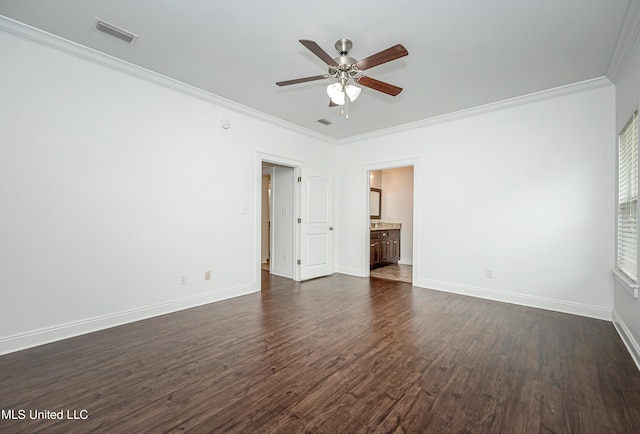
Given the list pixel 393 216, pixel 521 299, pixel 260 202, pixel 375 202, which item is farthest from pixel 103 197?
pixel 393 216

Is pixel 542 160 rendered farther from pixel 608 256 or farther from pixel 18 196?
pixel 18 196

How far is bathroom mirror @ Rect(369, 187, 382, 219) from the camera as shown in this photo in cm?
725

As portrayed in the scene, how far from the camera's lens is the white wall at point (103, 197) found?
2.49 m

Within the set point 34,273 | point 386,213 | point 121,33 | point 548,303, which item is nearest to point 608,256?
point 548,303

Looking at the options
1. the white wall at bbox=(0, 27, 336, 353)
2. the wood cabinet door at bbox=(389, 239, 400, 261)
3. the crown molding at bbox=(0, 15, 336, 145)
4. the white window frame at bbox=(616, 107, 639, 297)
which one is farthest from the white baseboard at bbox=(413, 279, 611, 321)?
the crown molding at bbox=(0, 15, 336, 145)

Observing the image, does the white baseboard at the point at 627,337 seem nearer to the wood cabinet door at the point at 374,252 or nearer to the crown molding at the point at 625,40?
the crown molding at the point at 625,40

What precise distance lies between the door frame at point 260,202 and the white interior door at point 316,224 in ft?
0.28

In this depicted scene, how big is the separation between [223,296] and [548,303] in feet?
14.1

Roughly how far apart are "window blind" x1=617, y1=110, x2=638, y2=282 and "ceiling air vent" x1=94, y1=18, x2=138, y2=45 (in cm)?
456

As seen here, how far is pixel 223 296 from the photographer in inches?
157

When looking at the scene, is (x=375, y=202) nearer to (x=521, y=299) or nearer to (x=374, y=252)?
(x=374, y=252)

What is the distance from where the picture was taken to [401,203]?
730 cm

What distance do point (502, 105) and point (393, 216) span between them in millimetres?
3876

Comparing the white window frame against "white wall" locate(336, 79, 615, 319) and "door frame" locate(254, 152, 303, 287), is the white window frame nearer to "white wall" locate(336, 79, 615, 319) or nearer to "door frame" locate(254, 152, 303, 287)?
"white wall" locate(336, 79, 615, 319)
